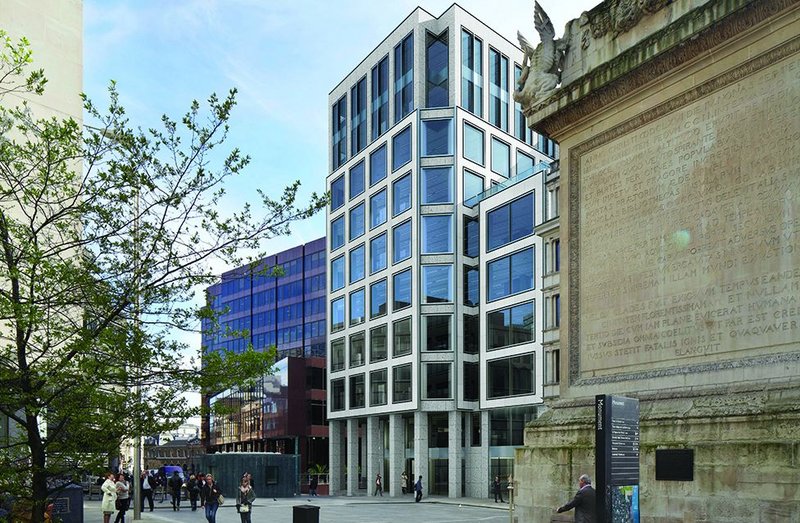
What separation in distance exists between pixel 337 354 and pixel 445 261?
18.4 metres

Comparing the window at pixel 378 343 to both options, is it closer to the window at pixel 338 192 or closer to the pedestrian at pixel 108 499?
the window at pixel 338 192

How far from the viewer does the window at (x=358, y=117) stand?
240 feet

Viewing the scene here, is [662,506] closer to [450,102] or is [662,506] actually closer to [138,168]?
[138,168]

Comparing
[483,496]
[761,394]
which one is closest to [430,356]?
[483,496]

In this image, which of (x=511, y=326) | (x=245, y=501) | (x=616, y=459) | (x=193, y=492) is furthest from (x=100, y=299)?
(x=511, y=326)

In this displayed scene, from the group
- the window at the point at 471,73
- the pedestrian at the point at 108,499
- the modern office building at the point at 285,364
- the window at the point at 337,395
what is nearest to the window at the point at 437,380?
the window at the point at 337,395

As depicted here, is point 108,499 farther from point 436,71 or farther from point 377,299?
point 436,71

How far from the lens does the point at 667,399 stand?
1327cm

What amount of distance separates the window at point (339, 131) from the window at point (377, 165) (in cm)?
601

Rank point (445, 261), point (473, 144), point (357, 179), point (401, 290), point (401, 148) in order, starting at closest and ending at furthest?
point (445, 261) < point (473, 144) < point (401, 290) < point (401, 148) < point (357, 179)

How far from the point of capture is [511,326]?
193 feet

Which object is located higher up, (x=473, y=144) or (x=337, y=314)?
(x=473, y=144)

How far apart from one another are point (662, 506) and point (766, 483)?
1834 mm

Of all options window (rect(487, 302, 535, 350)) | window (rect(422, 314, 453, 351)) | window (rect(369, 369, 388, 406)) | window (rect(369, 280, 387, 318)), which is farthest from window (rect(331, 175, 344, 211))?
window (rect(487, 302, 535, 350))
